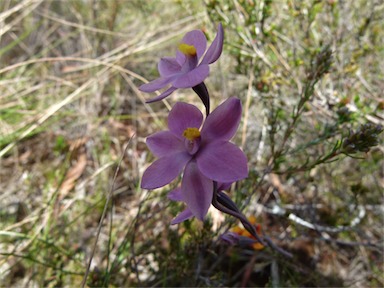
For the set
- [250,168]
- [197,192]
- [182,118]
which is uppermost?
[182,118]

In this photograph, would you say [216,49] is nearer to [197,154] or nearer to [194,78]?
[194,78]

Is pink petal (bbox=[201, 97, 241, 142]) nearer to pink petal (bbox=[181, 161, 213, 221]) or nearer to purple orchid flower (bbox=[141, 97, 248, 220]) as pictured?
purple orchid flower (bbox=[141, 97, 248, 220])

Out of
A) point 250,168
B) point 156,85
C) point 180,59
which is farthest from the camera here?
point 250,168

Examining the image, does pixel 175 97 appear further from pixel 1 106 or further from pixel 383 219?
pixel 383 219

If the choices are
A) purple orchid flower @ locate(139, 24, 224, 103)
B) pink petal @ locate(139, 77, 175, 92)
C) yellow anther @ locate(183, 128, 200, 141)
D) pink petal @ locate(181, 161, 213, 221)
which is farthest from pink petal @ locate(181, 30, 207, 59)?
pink petal @ locate(181, 161, 213, 221)

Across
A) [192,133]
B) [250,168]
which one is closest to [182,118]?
[192,133]

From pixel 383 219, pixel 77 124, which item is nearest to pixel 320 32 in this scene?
pixel 383 219

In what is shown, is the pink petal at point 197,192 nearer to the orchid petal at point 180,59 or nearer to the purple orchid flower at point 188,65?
the purple orchid flower at point 188,65
